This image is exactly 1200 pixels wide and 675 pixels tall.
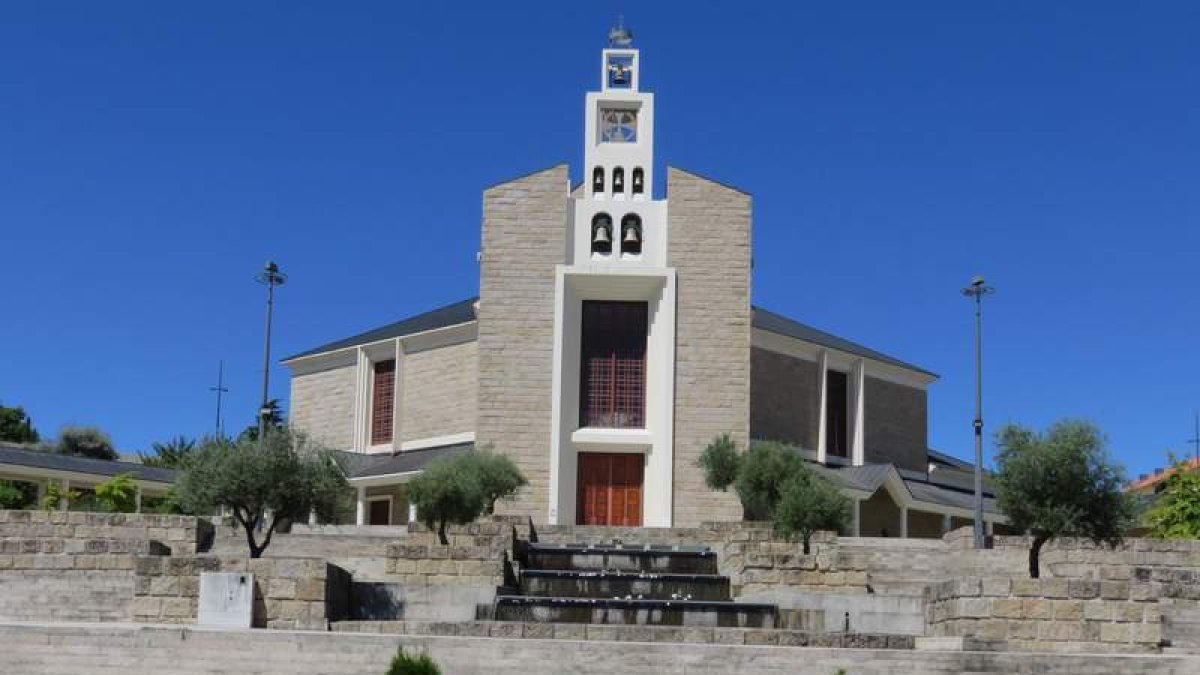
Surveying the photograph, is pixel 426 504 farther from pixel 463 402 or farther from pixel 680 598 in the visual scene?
pixel 463 402

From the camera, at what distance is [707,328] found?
3812 centimetres

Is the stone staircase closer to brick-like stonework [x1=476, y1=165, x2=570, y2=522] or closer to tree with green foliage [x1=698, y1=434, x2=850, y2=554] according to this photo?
tree with green foliage [x1=698, y1=434, x2=850, y2=554]

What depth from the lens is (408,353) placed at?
147 feet

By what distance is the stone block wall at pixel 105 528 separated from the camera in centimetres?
2712

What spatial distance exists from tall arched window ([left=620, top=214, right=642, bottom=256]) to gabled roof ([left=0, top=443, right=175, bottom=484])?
16440 mm

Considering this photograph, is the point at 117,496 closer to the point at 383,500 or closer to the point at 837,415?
the point at 383,500

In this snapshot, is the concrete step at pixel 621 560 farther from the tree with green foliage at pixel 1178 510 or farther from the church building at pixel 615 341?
the tree with green foliage at pixel 1178 510

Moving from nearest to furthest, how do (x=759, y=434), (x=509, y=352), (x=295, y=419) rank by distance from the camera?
(x=509, y=352) → (x=759, y=434) → (x=295, y=419)

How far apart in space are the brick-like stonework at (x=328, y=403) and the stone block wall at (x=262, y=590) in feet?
82.5

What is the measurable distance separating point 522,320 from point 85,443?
38.6 meters

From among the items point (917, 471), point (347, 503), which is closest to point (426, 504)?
point (347, 503)

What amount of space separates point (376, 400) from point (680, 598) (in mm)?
23399

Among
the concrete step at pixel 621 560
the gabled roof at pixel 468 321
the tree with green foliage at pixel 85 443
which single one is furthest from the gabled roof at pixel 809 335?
the tree with green foliage at pixel 85 443

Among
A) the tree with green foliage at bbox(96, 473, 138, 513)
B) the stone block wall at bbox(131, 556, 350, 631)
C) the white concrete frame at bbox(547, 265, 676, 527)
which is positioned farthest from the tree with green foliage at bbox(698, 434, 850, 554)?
the tree with green foliage at bbox(96, 473, 138, 513)
